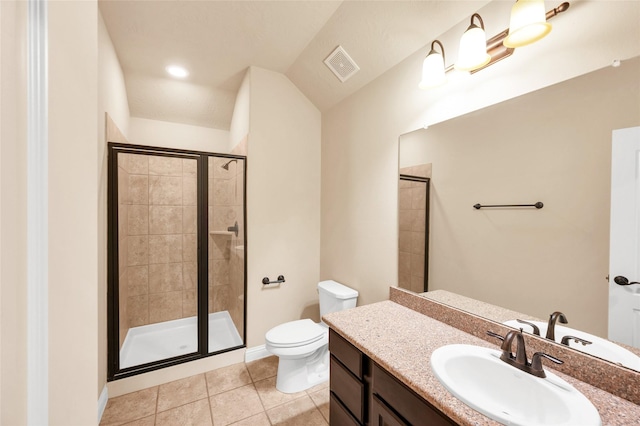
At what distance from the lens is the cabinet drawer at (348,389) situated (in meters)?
1.24

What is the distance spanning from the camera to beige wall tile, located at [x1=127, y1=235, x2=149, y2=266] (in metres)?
2.47

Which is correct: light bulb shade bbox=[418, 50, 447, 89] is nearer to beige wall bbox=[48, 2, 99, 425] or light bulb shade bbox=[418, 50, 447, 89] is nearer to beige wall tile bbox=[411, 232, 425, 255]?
beige wall tile bbox=[411, 232, 425, 255]

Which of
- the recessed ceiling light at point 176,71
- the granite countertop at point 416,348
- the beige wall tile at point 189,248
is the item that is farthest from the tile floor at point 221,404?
the recessed ceiling light at point 176,71

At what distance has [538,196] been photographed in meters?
1.12

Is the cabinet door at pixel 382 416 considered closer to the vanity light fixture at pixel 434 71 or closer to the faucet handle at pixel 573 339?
the faucet handle at pixel 573 339

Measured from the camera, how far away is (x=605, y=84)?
966 millimetres

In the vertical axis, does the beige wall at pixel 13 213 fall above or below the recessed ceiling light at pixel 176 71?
below

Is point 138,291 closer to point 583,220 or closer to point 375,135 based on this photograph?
point 375,135

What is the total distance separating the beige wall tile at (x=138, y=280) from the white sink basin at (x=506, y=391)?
2750 mm

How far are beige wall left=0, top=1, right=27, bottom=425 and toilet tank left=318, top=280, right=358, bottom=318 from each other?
1898 millimetres

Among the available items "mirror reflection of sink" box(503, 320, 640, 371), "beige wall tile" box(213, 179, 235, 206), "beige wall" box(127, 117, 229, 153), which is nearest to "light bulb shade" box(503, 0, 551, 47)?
"mirror reflection of sink" box(503, 320, 640, 371)

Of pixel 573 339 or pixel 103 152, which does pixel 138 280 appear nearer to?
pixel 103 152

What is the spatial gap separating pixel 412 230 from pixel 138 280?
2.67 meters

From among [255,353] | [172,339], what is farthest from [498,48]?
[172,339]
